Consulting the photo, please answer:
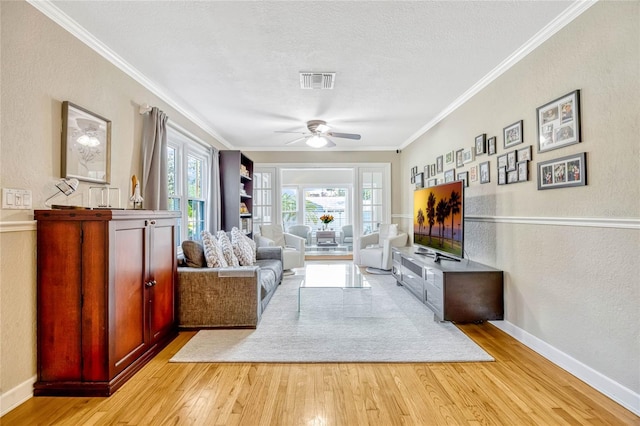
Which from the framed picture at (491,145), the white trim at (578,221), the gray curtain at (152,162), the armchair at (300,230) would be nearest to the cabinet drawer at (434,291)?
the white trim at (578,221)

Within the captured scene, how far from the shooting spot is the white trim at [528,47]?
2010 mm

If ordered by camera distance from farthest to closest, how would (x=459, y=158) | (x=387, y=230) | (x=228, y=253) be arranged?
(x=387, y=230)
(x=459, y=158)
(x=228, y=253)

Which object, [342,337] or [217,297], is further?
[217,297]

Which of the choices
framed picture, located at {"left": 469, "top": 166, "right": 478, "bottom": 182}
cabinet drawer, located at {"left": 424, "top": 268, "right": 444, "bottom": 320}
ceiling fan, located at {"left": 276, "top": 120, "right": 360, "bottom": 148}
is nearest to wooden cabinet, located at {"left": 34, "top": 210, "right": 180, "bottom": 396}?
cabinet drawer, located at {"left": 424, "top": 268, "right": 444, "bottom": 320}

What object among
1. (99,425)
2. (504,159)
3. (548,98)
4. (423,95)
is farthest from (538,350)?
(99,425)

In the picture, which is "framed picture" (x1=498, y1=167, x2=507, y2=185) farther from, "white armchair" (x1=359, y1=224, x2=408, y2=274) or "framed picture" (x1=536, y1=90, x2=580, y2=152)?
"white armchair" (x1=359, y1=224, x2=408, y2=274)

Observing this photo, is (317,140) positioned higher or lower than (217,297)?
higher

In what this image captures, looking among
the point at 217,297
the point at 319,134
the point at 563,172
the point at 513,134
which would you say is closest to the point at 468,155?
the point at 513,134

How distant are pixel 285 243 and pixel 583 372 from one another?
469 centimetres

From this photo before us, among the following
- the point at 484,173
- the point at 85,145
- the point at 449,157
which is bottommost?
the point at 484,173

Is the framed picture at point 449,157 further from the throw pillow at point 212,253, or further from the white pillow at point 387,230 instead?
the throw pillow at point 212,253

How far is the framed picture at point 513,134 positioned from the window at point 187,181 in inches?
140

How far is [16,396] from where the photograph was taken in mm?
1763

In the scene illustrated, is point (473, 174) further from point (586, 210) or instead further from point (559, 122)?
point (586, 210)
